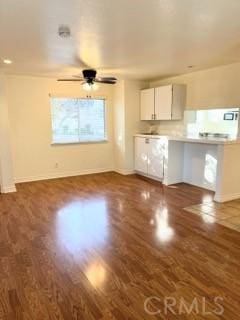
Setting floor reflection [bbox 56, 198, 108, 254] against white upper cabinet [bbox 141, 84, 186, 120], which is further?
white upper cabinet [bbox 141, 84, 186, 120]

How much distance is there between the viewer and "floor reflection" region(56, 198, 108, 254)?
288 centimetres

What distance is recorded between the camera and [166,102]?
5434 millimetres

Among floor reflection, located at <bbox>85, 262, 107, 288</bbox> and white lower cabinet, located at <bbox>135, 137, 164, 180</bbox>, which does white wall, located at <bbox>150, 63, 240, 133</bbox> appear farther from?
floor reflection, located at <bbox>85, 262, 107, 288</bbox>

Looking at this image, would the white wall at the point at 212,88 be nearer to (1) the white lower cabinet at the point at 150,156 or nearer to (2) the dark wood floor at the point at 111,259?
(1) the white lower cabinet at the point at 150,156

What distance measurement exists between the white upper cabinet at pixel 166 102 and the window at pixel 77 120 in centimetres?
136

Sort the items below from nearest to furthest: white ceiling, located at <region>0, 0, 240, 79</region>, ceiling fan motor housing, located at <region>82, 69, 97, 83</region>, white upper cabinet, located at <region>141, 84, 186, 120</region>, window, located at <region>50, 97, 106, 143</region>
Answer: white ceiling, located at <region>0, 0, 240, 79</region>
ceiling fan motor housing, located at <region>82, 69, 97, 83</region>
white upper cabinet, located at <region>141, 84, 186, 120</region>
window, located at <region>50, 97, 106, 143</region>

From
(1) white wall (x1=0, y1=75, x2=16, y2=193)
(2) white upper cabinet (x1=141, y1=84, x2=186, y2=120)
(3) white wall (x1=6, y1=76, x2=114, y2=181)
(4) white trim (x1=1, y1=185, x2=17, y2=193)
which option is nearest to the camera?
(1) white wall (x1=0, y1=75, x2=16, y2=193)

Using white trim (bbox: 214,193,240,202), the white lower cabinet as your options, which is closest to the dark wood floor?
white trim (bbox: 214,193,240,202)

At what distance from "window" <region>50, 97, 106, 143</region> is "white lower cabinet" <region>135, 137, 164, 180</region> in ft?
3.78

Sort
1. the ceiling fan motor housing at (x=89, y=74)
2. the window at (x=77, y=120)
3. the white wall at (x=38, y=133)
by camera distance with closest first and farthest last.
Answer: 1. the ceiling fan motor housing at (x=89, y=74)
2. the white wall at (x=38, y=133)
3. the window at (x=77, y=120)

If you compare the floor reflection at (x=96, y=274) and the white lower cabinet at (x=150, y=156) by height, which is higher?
the white lower cabinet at (x=150, y=156)

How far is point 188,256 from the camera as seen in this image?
257 cm

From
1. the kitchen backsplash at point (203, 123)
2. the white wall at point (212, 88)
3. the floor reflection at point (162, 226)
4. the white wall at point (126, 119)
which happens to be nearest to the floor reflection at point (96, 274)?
the floor reflection at point (162, 226)

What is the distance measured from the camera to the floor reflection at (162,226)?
117 inches
